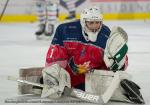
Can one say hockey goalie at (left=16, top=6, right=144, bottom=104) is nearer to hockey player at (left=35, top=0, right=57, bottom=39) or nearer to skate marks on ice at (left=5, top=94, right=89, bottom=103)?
skate marks on ice at (left=5, top=94, right=89, bottom=103)

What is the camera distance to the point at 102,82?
2.66 m

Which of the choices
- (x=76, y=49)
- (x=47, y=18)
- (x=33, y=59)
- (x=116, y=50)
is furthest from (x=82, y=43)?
(x=47, y=18)

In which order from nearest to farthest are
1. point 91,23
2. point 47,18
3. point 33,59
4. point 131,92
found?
point 131,92, point 91,23, point 33,59, point 47,18

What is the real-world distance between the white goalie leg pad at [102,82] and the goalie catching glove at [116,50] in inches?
2.0

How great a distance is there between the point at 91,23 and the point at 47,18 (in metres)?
4.50

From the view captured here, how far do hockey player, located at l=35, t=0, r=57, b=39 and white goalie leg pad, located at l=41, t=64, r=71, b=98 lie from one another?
14.4 ft

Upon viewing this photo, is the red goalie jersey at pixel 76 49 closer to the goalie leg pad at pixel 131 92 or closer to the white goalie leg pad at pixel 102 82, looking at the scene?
the white goalie leg pad at pixel 102 82

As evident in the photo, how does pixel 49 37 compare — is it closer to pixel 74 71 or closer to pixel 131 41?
pixel 131 41

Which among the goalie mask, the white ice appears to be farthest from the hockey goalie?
the white ice

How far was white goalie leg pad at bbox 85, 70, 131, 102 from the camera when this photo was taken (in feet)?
8.60

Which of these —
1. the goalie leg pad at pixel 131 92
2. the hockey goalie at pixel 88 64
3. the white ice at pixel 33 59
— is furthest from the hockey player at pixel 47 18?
the goalie leg pad at pixel 131 92

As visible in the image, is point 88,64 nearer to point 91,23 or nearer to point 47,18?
point 91,23

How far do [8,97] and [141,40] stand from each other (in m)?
4.54

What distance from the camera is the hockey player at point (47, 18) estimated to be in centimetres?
714
